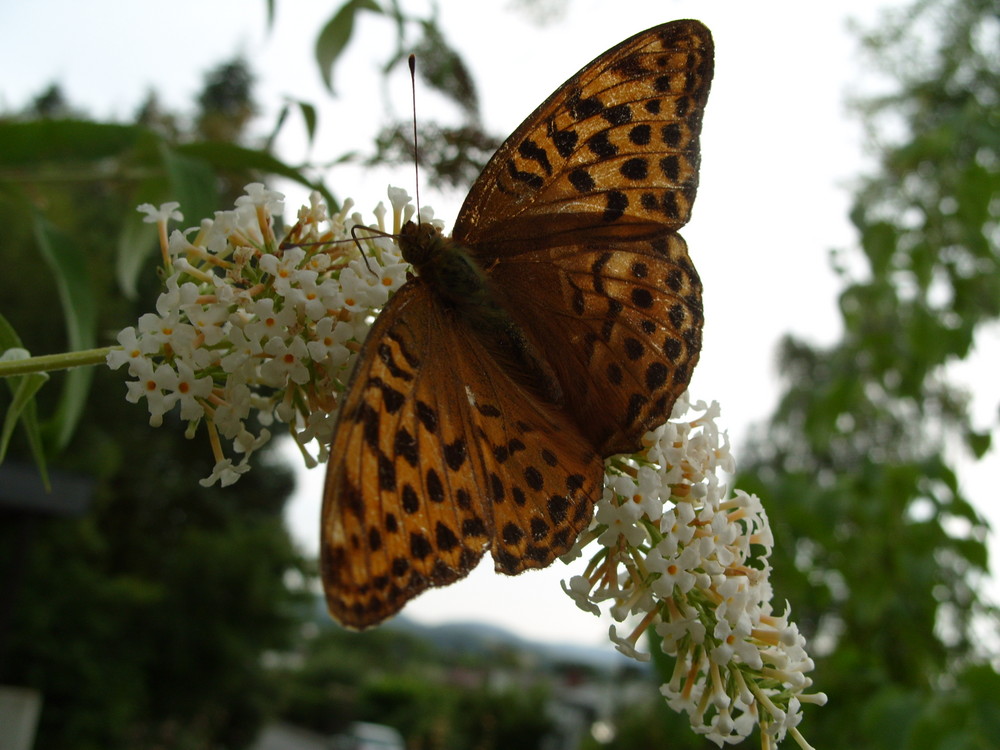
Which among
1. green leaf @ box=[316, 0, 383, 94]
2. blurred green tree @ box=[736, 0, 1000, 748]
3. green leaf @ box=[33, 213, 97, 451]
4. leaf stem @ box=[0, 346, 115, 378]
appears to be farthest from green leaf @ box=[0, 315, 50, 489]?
blurred green tree @ box=[736, 0, 1000, 748]

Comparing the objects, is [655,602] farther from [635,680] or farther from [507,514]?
[635,680]

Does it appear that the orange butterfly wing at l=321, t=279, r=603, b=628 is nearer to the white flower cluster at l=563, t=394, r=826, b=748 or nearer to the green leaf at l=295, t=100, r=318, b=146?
the white flower cluster at l=563, t=394, r=826, b=748

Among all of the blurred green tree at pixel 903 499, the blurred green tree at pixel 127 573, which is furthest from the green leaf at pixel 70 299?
the blurred green tree at pixel 127 573

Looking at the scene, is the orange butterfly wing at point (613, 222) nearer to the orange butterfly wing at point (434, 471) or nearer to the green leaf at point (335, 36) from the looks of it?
the orange butterfly wing at point (434, 471)

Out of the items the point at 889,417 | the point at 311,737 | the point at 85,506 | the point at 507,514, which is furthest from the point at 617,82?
the point at 311,737

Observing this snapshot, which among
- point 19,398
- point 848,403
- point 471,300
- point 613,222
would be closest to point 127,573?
point 848,403

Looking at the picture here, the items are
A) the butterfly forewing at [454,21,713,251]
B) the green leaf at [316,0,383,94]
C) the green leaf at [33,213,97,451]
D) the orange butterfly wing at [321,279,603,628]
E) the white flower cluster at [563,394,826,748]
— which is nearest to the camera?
the orange butterfly wing at [321,279,603,628]

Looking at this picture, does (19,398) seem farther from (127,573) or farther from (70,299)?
(127,573)
